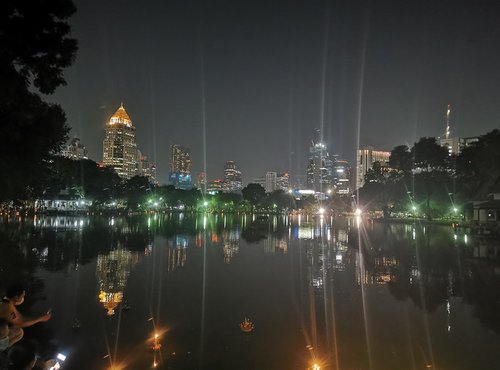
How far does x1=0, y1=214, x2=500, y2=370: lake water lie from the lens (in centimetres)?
816

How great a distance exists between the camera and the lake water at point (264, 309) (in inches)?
321

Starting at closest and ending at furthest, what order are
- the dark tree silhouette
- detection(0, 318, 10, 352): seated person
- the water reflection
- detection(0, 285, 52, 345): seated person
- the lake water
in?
detection(0, 318, 10, 352): seated person → detection(0, 285, 52, 345): seated person → the lake water → the dark tree silhouette → the water reflection

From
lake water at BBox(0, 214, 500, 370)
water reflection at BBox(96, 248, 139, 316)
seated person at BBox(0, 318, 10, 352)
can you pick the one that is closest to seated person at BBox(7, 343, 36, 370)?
seated person at BBox(0, 318, 10, 352)

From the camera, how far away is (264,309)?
1194 cm

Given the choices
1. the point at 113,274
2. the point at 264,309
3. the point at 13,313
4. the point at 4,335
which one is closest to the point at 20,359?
the point at 4,335

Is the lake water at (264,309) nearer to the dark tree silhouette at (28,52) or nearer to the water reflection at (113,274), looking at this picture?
the water reflection at (113,274)

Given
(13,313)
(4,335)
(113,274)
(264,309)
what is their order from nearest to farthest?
1. (4,335)
2. (13,313)
3. (264,309)
4. (113,274)

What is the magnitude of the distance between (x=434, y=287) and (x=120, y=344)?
11.2 meters

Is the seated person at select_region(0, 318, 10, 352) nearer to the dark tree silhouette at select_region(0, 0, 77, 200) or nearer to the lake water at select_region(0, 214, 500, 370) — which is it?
the lake water at select_region(0, 214, 500, 370)

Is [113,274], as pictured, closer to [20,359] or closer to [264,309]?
[264,309]

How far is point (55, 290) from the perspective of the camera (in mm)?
13820

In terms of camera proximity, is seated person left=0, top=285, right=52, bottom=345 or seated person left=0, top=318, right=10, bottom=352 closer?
seated person left=0, top=318, right=10, bottom=352

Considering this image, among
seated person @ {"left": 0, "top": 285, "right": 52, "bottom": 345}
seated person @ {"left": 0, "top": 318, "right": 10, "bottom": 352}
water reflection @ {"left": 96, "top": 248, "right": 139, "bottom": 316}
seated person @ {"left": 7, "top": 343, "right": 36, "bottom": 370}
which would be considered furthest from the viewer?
water reflection @ {"left": 96, "top": 248, "right": 139, "bottom": 316}

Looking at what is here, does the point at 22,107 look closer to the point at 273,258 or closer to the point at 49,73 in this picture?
the point at 49,73
